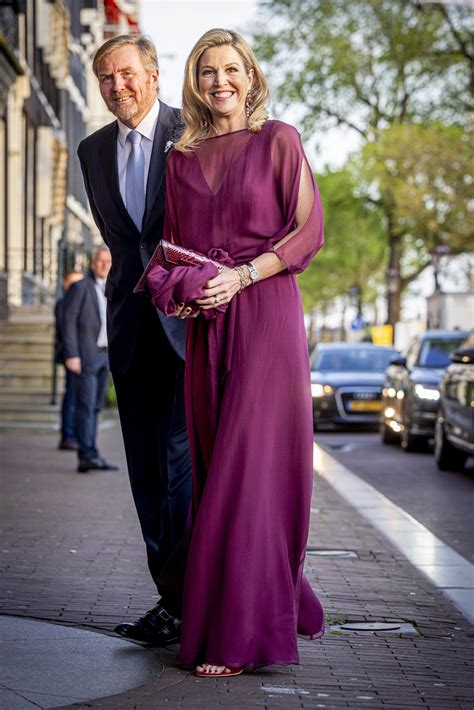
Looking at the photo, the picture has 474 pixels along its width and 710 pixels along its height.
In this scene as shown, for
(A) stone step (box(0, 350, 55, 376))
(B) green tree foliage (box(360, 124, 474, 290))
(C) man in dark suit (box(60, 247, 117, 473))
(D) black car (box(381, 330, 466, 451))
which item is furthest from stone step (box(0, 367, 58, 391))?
(B) green tree foliage (box(360, 124, 474, 290))

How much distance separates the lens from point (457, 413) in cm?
1359

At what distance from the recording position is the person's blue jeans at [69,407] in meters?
15.2

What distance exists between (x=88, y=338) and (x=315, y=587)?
271 inches

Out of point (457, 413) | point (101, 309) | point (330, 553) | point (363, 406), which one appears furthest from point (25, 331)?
point (330, 553)

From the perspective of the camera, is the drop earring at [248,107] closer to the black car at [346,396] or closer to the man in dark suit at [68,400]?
the man in dark suit at [68,400]

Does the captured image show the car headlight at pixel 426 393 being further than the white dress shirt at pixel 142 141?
Yes

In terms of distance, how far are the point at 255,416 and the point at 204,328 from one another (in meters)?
0.36

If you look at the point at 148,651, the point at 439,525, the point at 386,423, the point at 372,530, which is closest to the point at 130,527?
the point at 372,530

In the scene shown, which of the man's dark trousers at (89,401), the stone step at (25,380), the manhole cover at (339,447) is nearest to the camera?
the man's dark trousers at (89,401)

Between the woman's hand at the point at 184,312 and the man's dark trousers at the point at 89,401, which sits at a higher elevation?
the woman's hand at the point at 184,312

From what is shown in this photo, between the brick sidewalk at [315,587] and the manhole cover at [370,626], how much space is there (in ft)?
0.32

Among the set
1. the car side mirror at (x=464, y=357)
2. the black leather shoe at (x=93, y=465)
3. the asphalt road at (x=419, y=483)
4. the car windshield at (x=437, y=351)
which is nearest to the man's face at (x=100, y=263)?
the black leather shoe at (x=93, y=465)

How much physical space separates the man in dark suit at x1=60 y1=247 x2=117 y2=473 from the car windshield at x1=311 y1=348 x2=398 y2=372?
10.0m

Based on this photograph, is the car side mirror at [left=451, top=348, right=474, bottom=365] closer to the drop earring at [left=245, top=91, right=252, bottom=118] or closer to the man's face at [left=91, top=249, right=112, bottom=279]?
the man's face at [left=91, top=249, right=112, bottom=279]
